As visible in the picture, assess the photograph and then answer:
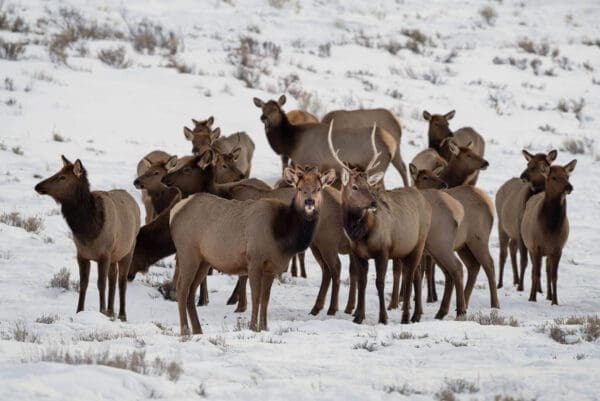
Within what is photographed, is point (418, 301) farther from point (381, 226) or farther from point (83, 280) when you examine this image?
point (83, 280)

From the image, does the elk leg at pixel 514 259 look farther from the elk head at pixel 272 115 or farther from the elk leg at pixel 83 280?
the elk leg at pixel 83 280

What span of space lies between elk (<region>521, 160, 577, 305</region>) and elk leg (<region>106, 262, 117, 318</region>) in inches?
218

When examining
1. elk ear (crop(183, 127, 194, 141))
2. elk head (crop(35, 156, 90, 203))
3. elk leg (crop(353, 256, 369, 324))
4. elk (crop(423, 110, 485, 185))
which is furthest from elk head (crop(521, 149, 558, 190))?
elk head (crop(35, 156, 90, 203))

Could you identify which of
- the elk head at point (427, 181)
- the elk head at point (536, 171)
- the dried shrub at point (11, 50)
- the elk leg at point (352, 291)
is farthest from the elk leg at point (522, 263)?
the dried shrub at point (11, 50)

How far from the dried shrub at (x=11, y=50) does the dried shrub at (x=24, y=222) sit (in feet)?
36.7

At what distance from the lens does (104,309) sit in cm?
1213

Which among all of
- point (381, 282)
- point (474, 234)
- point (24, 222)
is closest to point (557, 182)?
point (474, 234)

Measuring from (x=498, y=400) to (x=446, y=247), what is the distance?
20.6ft

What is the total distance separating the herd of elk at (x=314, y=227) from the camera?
11164mm

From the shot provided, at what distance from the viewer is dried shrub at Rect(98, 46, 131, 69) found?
2717 centimetres

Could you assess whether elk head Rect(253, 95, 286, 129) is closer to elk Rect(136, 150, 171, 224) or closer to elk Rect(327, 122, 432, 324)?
elk Rect(136, 150, 171, 224)

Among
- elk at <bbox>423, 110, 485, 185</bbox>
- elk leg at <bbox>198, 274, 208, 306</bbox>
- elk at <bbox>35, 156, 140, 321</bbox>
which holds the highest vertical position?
elk at <bbox>423, 110, 485, 185</bbox>

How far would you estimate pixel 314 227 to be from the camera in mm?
11148

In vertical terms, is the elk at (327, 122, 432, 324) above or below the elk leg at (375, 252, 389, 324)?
above
